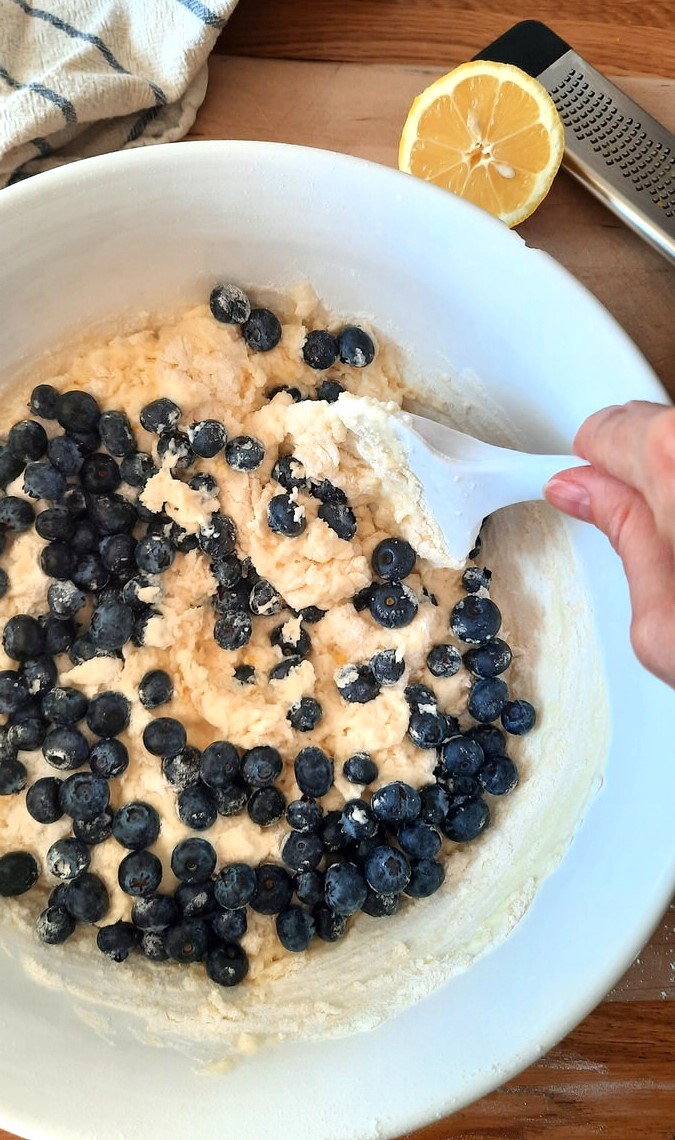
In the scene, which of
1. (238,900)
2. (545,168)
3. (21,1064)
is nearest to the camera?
(21,1064)

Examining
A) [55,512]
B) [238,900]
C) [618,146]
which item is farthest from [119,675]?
[618,146]

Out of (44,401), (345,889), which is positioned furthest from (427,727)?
(44,401)

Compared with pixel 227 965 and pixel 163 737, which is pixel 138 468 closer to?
pixel 163 737

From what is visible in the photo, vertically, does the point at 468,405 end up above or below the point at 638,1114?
above

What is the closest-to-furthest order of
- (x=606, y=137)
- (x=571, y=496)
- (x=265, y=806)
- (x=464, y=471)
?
(x=571, y=496), (x=464, y=471), (x=265, y=806), (x=606, y=137)

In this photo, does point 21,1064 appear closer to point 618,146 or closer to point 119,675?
point 119,675

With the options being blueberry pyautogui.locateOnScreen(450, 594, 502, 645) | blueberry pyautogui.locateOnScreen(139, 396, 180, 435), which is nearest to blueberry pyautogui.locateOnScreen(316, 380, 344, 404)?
blueberry pyautogui.locateOnScreen(139, 396, 180, 435)

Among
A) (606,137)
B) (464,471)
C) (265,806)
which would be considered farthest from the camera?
(606,137)
